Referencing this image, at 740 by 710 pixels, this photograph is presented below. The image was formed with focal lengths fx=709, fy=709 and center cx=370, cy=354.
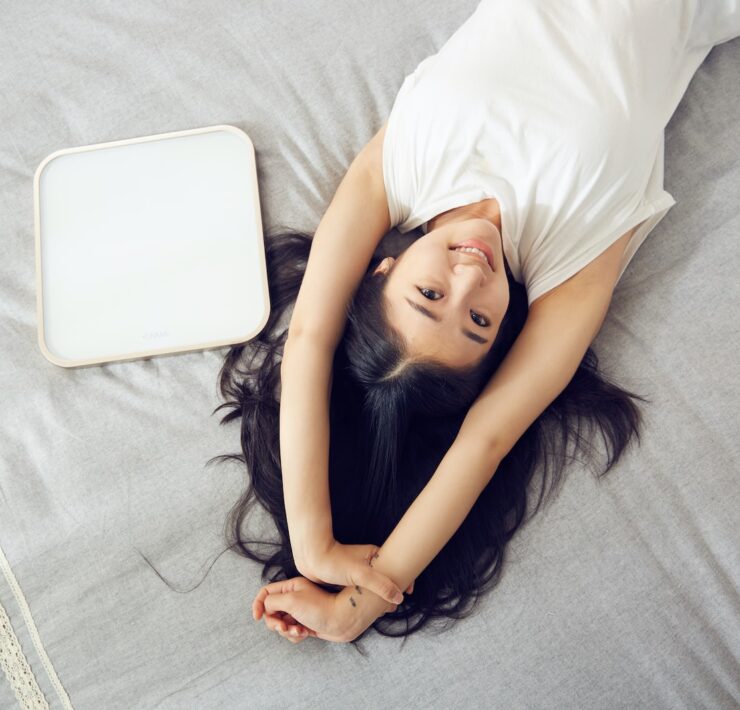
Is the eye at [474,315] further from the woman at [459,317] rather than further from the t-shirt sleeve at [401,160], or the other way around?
the t-shirt sleeve at [401,160]

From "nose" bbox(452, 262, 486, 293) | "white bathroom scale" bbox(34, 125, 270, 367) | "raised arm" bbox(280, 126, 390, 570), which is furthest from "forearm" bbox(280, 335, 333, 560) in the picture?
"nose" bbox(452, 262, 486, 293)

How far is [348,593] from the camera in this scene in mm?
920

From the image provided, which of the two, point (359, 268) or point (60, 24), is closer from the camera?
point (359, 268)

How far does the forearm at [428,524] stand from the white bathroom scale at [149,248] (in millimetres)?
368

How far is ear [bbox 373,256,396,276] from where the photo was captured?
3.37ft

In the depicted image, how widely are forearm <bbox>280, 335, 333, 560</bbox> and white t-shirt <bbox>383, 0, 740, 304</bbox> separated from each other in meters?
0.30

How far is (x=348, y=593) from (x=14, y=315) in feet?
2.24

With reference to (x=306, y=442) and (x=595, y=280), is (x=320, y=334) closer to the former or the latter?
(x=306, y=442)

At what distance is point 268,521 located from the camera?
1.02 m

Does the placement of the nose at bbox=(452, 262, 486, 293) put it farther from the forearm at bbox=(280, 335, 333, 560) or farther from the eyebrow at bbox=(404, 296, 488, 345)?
the forearm at bbox=(280, 335, 333, 560)

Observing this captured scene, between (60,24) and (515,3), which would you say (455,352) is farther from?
(60,24)

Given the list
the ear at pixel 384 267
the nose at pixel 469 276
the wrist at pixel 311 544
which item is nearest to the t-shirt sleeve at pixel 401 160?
the ear at pixel 384 267

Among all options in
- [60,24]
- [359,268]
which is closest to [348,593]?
[359,268]

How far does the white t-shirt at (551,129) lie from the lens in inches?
40.5
